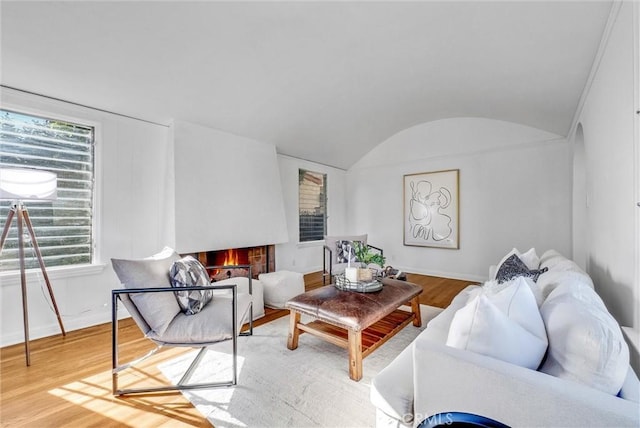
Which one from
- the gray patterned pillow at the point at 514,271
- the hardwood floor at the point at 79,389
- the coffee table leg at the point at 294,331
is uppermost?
the gray patterned pillow at the point at 514,271

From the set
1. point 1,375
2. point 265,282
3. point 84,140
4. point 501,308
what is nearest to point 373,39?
point 501,308

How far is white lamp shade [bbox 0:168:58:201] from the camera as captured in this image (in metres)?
2.06

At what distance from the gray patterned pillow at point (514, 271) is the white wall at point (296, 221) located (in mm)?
3404

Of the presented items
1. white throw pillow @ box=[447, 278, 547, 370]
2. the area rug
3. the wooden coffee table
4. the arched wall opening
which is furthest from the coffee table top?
the arched wall opening

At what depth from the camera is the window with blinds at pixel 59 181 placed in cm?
247

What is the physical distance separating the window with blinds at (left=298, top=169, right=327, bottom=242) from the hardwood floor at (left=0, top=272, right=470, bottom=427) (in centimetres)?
329

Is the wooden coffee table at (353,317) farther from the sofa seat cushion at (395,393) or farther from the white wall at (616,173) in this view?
the white wall at (616,173)

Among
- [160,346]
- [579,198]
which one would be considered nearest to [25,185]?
[160,346]

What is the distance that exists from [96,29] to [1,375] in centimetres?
264

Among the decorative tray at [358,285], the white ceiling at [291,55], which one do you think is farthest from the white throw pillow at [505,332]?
the white ceiling at [291,55]

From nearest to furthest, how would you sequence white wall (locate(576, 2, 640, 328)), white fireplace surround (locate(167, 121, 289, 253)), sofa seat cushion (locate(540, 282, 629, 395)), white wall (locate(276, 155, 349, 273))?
sofa seat cushion (locate(540, 282, 629, 395)), white wall (locate(576, 2, 640, 328)), white fireplace surround (locate(167, 121, 289, 253)), white wall (locate(276, 155, 349, 273))

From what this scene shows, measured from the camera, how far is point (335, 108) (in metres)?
3.99

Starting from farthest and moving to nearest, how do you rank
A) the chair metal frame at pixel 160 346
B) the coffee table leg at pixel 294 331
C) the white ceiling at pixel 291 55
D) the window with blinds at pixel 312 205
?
1. the window with blinds at pixel 312 205
2. the coffee table leg at pixel 294 331
3. the white ceiling at pixel 291 55
4. the chair metal frame at pixel 160 346

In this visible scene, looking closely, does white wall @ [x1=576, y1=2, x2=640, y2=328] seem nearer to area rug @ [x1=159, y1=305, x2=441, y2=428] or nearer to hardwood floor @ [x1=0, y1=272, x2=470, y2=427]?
area rug @ [x1=159, y1=305, x2=441, y2=428]
